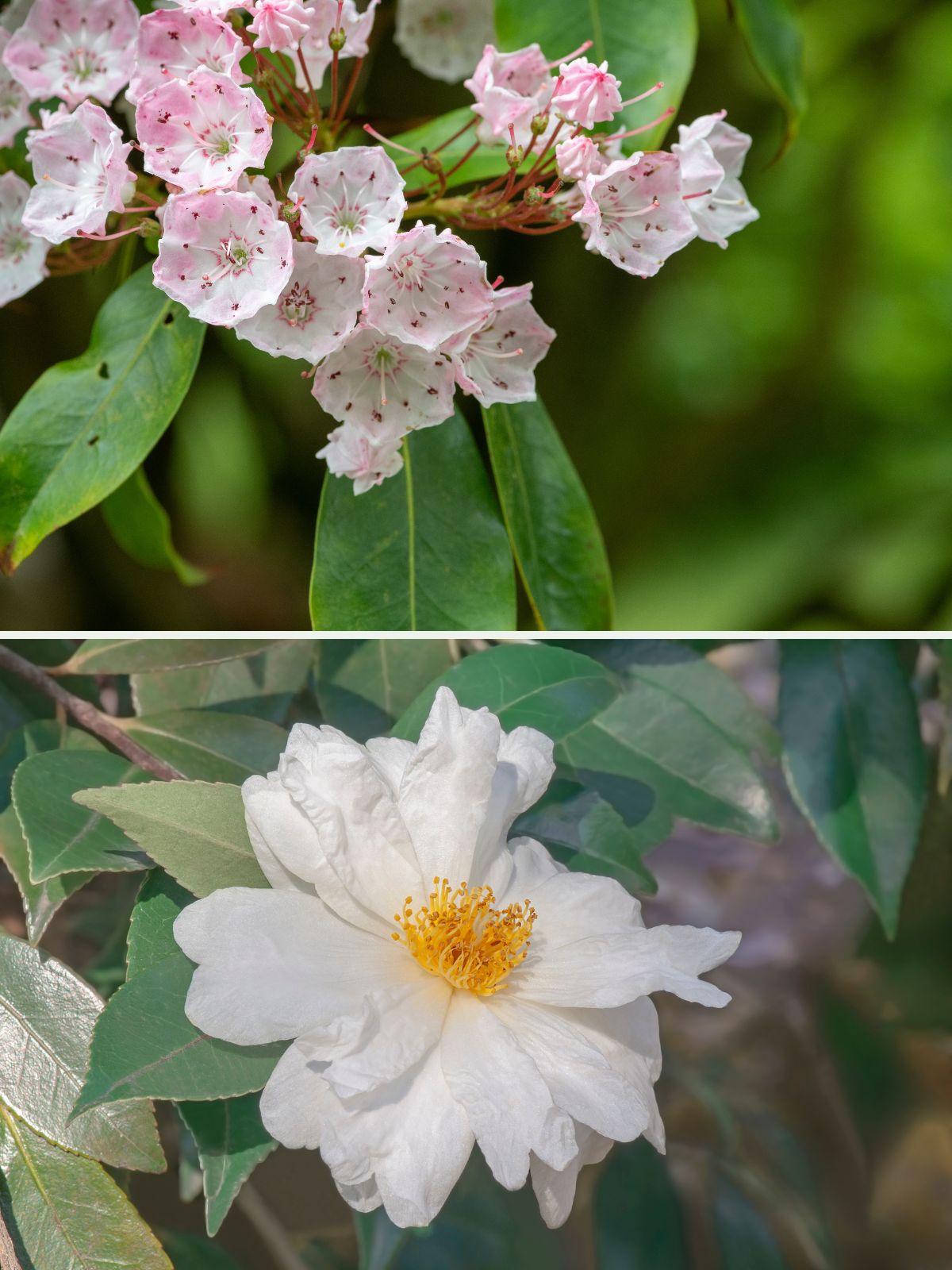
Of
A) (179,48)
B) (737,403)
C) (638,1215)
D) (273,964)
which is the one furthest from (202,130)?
(737,403)

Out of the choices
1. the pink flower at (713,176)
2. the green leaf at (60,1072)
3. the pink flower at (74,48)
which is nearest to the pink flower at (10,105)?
the pink flower at (74,48)

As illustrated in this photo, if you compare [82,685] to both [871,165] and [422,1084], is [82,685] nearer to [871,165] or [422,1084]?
[422,1084]

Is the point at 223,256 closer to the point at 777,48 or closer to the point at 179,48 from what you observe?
the point at 179,48

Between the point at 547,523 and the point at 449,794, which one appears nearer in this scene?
the point at 449,794

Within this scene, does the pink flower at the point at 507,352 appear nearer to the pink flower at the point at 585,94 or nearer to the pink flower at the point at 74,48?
the pink flower at the point at 585,94

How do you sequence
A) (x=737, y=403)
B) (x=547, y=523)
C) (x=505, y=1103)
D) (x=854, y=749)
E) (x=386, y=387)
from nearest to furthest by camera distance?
(x=505, y=1103), (x=854, y=749), (x=386, y=387), (x=547, y=523), (x=737, y=403)

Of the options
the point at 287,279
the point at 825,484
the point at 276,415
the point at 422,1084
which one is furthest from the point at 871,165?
the point at 422,1084

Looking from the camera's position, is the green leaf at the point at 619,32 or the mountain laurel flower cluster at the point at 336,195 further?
the green leaf at the point at 619,32
